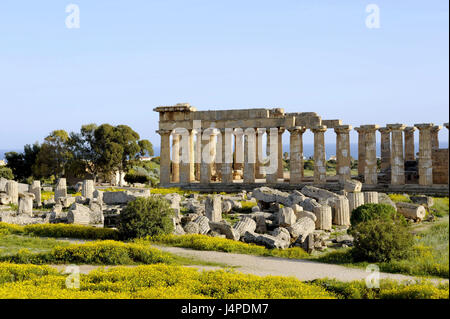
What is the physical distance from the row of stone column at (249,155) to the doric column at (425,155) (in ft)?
17.1

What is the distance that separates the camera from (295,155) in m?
42.2

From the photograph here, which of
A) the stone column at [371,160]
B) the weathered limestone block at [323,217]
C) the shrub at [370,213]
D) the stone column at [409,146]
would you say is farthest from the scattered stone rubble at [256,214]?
the stone column at [409,146]

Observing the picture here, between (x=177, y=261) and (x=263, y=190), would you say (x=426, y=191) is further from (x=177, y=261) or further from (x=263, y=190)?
(x=177, y=261)

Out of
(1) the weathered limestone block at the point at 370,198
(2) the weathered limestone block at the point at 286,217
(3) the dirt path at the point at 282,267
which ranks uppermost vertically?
(1) the weathered limestone block at the point at 370,198

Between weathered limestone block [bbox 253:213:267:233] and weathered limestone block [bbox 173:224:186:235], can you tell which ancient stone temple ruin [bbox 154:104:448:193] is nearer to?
weathered limestone block [bbox 253:213:267:233]

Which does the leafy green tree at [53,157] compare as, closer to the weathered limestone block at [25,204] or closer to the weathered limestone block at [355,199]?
the weathered limestone block at [25,204]

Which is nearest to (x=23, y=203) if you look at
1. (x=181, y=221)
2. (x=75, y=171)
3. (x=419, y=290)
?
(x=181, y=221)

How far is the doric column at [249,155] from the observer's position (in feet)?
139

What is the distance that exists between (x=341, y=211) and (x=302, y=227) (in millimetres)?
4409

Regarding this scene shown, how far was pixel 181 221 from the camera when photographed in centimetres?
2408

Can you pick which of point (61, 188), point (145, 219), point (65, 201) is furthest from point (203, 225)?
point (61, 188)

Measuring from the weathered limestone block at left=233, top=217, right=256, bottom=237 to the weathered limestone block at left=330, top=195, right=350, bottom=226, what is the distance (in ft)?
17.6

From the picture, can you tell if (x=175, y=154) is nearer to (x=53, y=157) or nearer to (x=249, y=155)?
(x=249, y=155)

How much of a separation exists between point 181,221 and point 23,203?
9.30m
